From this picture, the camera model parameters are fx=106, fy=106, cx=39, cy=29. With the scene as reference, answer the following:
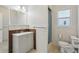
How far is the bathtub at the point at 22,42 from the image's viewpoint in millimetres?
1607

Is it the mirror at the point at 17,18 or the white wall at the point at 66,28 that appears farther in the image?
the mirror at the point at 17,18

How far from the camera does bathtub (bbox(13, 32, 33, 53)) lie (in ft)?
5.27

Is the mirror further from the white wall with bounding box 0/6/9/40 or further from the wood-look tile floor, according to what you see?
the wood-look tile floor

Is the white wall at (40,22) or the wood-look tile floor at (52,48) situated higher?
the white wall at (40,22)

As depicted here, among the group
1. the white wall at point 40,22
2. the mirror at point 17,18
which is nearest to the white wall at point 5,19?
the mirror at point 17,18

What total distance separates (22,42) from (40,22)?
0.42 meters

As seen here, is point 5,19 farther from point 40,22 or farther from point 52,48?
point 52,48

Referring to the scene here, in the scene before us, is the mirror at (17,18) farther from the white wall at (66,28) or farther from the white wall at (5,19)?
the white wall at (66,28)

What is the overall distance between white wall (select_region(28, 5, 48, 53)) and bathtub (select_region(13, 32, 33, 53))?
12 centimetres

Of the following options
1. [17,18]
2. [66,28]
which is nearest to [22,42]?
[17,18]

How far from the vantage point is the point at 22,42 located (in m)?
1.65

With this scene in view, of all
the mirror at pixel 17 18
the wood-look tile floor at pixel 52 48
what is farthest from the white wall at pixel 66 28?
the mirror at pixel 17 18

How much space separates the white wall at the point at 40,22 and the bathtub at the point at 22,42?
12cm

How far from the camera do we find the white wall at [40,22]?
5.39 feet
